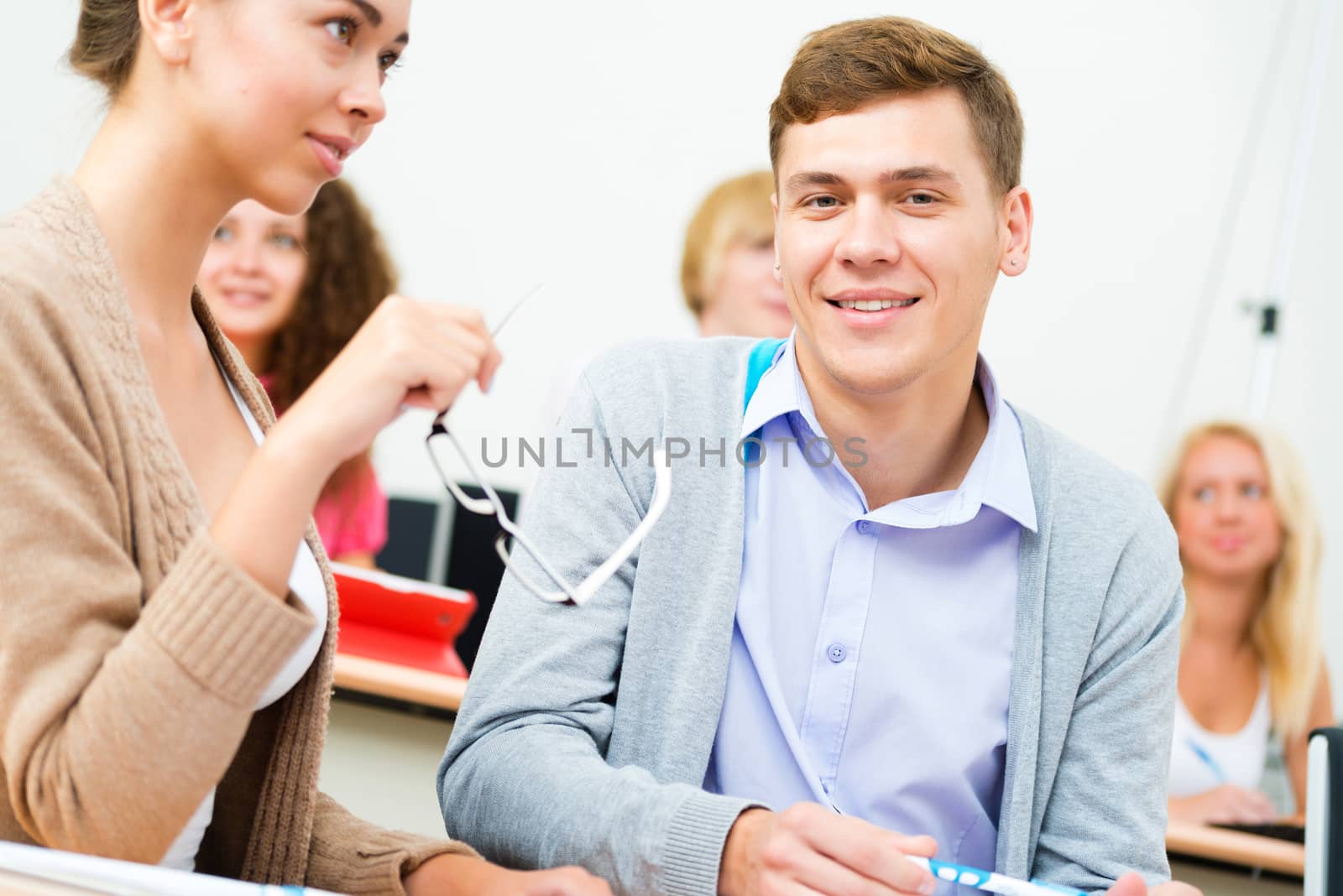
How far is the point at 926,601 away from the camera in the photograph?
128 cm

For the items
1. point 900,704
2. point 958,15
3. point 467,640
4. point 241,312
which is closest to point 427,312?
point 900,704

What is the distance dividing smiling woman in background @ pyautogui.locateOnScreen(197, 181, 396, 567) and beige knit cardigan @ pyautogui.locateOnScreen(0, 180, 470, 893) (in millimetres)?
1938

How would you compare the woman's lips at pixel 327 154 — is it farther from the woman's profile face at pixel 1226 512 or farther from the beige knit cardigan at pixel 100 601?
the woman's profile face at pixel 1226 512

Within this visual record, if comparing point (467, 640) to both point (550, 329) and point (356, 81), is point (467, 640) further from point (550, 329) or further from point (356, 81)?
point (356, 81)

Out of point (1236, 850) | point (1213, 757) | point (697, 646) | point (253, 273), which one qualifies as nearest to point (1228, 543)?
point (1213, 757)

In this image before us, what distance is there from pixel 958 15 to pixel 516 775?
3.23 metres

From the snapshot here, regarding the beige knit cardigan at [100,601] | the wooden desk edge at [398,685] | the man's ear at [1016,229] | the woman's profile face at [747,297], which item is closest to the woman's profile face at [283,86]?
the beige knit cardigan at [100,601]

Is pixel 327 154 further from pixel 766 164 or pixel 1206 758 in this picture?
pixel 766 164

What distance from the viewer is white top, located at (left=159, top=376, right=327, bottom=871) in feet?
3.01

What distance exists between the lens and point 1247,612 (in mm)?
2809

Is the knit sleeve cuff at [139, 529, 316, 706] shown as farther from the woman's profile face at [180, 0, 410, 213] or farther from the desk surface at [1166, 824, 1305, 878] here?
the desk surface at [1166, 824, 1305, 878]

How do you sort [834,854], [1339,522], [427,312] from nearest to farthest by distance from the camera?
1. [427,312]
2. [834,854]
3. [1339,522]

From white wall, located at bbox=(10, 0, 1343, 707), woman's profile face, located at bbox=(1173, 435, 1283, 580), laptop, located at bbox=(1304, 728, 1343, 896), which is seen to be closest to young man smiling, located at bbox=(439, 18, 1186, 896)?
laptop, located at bbox=(1304, 728, 1343, 896)

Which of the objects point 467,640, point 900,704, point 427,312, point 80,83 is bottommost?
point 467,640
